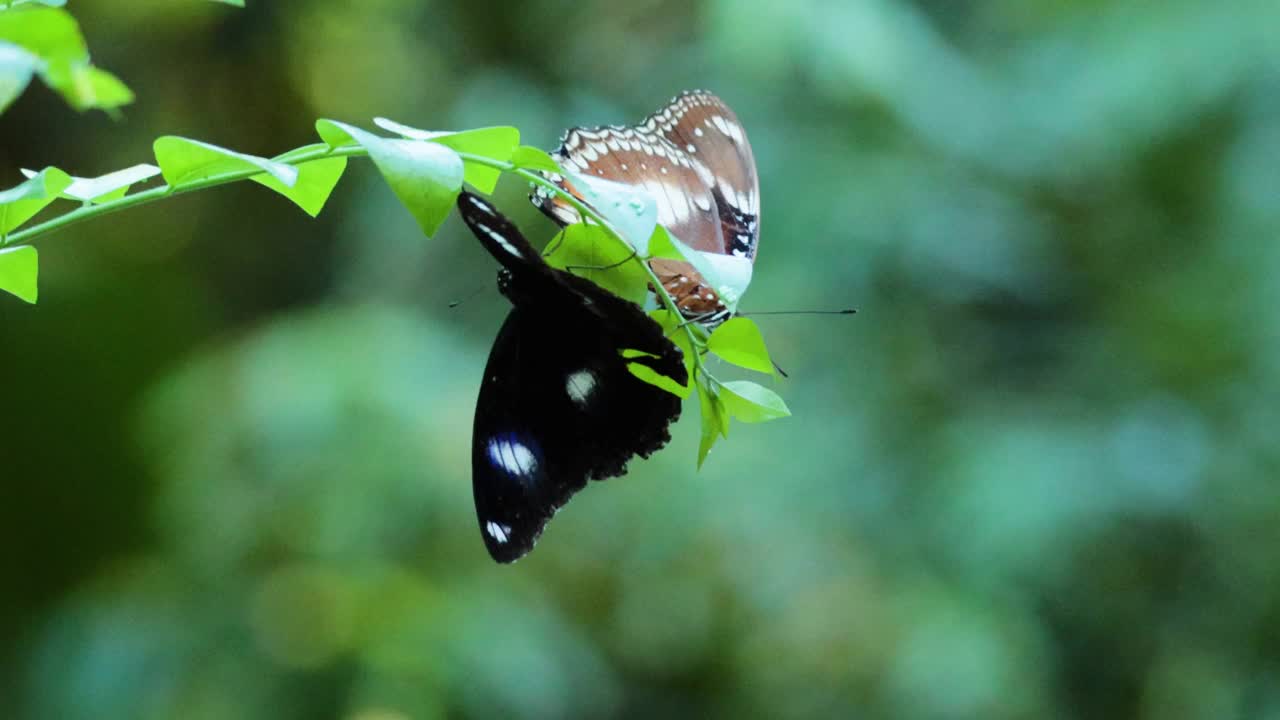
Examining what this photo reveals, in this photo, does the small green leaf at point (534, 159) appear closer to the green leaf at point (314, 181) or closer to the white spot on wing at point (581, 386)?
the green leaf at point (314, 181)

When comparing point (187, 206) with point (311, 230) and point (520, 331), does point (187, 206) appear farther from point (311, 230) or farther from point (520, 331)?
point (520, 331)

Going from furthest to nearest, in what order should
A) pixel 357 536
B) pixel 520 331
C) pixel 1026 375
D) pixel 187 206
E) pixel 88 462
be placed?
pixel 187 206, pixel 1026 375, pixel 88 462, pixel 357 536, pixel 520 331

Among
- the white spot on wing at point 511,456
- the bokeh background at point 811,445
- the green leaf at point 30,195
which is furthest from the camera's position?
the bokeh background at point 811,445

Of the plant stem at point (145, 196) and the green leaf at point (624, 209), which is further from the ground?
the green leaf at point (624, 209)

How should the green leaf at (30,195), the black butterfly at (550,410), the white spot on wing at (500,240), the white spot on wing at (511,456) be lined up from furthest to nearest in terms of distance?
the white spot on wing at (511,456), the black butterfly at (550,410), the white spot on wing at (500,240), the green leaf at (30,195)

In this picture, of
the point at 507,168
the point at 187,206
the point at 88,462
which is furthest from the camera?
the point at 187,206

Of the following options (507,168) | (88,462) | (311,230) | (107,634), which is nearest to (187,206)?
(311,230)

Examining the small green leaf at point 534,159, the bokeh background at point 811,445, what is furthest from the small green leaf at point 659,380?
the bokeh background at point 811,445
